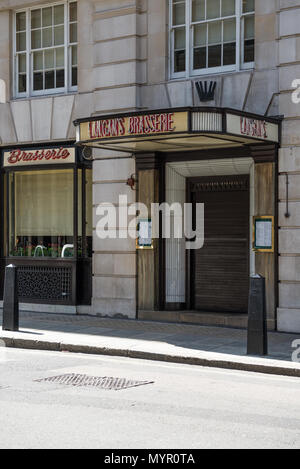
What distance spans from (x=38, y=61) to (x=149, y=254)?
5.23 metres

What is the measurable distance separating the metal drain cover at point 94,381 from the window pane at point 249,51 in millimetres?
7070

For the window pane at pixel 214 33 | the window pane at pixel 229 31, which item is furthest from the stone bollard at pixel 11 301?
the window pane at pixel 229 31

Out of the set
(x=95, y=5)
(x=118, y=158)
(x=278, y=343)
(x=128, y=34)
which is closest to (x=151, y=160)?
(x=118, y=158)

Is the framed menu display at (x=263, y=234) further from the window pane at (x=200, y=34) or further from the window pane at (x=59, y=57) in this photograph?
the window pane at (x=59, y=57)

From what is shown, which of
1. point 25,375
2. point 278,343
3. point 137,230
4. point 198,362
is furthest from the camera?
point 137,230

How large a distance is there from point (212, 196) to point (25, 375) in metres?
6.40

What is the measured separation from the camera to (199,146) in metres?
14.0

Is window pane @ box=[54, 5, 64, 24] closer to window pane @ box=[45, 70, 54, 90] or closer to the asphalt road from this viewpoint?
window pane @ box=[45, 70, 54, 90]

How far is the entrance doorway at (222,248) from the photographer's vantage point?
14359 mm

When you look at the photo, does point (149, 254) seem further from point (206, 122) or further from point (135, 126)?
point (206, 122)

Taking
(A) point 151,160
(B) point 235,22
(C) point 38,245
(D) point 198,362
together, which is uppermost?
(B) point 235,22

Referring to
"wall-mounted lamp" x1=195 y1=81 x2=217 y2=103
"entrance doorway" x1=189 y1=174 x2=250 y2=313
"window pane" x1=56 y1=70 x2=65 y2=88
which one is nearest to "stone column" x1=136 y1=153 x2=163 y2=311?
"entrance doorway" x1=189 y1=174 x2=250 y2=313
